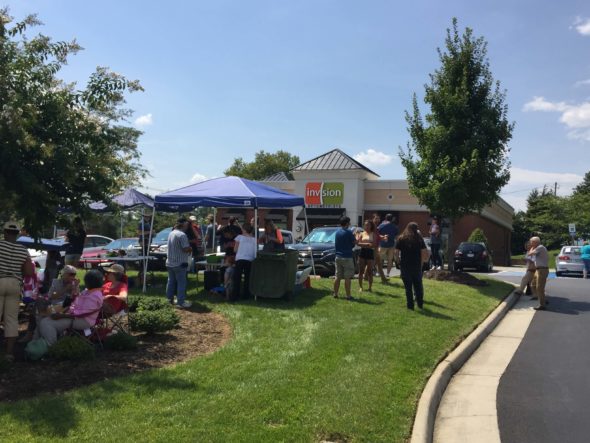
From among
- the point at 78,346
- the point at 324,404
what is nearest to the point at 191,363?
the point at 78,346

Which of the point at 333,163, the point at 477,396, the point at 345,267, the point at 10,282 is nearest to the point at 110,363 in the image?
the point at 10,282

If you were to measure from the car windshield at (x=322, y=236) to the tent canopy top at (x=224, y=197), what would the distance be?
13.3 ft

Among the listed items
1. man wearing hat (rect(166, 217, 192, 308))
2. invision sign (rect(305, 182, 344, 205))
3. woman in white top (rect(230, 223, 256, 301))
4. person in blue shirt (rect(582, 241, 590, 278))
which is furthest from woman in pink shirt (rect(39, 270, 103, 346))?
Result: invision sign (rect(305, 182, 344, 205))

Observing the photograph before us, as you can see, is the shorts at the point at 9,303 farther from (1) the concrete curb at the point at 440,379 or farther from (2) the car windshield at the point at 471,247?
(2) the car windshield at the point at 471,247

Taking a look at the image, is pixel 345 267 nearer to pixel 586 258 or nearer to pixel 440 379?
pixel 440 379

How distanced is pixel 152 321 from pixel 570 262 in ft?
71.3

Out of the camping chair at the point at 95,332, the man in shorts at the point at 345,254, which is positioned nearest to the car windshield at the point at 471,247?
the man in shorts at the point at 345,254

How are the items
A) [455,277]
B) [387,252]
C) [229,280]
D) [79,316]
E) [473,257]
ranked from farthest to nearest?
[473,257], [455,277], [387,252], [229,280], [79,316]

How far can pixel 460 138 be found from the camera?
15.6m

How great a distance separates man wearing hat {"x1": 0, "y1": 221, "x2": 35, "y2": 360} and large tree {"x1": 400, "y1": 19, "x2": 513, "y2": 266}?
11437 millimetres

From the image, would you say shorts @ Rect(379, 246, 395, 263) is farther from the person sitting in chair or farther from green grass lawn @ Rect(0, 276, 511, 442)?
the person sitting in chair

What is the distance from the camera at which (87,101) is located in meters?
7.48

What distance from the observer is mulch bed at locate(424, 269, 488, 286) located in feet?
49.9

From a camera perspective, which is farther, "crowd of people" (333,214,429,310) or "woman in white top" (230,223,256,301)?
"woman in white top" (230,223,256,301)
